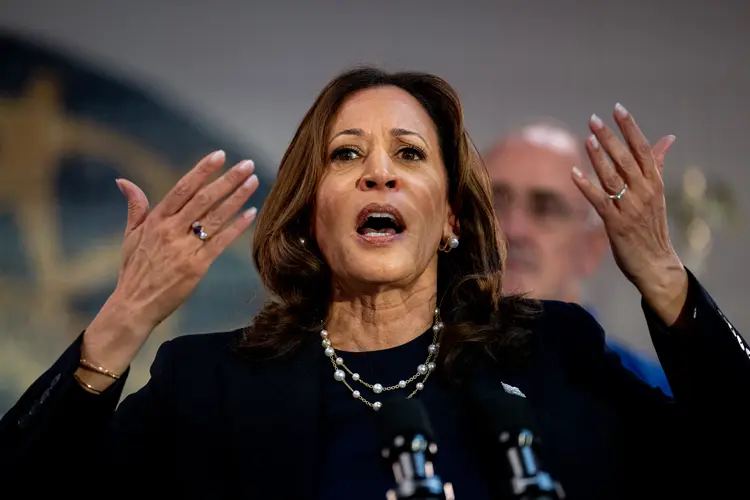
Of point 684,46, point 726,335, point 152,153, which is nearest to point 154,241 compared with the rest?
point 726,335

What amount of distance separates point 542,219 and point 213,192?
1.73m

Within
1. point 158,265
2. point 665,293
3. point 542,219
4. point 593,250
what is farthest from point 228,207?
point 593,250

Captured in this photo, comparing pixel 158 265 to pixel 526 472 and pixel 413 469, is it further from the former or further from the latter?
pixel 526 472

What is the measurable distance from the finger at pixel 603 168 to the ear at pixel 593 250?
1.61m

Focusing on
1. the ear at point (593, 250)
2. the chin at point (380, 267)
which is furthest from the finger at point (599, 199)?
the ear at point (593, 250)

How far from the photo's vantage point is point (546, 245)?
303 cm

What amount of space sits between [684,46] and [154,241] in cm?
242

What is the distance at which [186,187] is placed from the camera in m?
1.55

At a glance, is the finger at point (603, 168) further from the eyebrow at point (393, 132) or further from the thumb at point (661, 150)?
the eyebrow at point (393, 132)

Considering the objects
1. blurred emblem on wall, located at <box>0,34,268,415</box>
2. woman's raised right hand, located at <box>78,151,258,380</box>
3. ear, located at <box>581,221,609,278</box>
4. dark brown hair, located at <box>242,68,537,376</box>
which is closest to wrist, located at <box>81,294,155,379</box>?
woman's raised right hand, located at <box>78,151,258,380</box>

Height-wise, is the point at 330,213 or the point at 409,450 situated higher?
the point at 330,213

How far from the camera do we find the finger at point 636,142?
1.51 metres

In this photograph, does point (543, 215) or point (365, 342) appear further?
point (543, 215)

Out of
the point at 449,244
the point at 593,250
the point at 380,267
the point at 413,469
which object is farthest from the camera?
the point at 593,250
